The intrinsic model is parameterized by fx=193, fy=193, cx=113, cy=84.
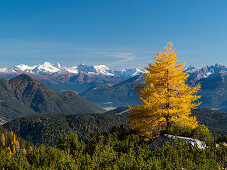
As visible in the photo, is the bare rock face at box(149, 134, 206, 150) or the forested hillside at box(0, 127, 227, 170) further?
the bare rock face at box(149, 134, 206, 150)

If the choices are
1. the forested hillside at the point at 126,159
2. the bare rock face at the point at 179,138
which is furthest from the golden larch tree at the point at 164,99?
the forested hillside at the point at 126,159

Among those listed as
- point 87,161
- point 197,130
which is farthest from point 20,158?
point 197,130

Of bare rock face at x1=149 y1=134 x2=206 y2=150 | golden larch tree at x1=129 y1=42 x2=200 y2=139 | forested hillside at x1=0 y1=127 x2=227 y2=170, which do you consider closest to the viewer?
forested hillside at x1=0 y1=127 x2=227 y2=170

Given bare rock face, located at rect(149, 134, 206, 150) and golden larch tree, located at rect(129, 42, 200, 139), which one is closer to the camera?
bare rock face, located at rect(149, 134, 206, 150)

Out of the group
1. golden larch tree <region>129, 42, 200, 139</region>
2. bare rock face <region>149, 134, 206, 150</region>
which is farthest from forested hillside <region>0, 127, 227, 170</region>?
golden larch tree <region>129, 42, 200, 139</region>

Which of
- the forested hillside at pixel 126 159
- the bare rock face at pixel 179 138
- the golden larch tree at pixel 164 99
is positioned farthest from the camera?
the golden larch tree at pixel 164 99

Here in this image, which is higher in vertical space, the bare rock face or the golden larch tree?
the golden larch tree

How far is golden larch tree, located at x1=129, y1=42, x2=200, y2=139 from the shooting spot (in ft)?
96.4

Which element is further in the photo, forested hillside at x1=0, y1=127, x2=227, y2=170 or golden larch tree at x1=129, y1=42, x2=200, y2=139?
golden larch tree at x1=129, y1=42, x2=200, y2=139

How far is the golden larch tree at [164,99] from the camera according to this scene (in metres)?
29.4

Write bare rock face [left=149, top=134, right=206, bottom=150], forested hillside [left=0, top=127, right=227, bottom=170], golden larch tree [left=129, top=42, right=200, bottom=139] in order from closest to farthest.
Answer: forested hillside [left=0, top=127, right=227, bottom=170], bare rock face [left=149, top=134, right=206, bottom=150], golden larch tree [left=129, top=42, right=200, bottom=139]

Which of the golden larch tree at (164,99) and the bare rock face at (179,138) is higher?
the golden larch tree at (164,99)

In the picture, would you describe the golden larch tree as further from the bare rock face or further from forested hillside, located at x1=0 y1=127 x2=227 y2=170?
forested hillside, located at x1=0 y1=127 x2=227 y2=170

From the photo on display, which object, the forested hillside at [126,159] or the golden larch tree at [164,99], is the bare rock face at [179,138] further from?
the golden larch tree at [164,99]
